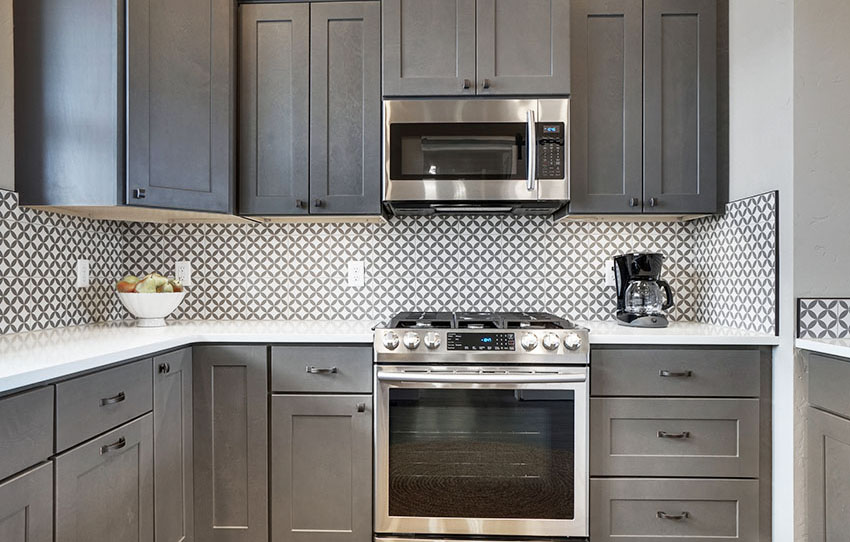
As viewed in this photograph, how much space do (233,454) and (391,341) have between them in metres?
0.76

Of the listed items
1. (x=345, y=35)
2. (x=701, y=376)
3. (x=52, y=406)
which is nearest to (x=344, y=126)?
(x=345, y=35)

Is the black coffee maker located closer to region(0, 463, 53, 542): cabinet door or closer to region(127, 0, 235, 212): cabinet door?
region(127, 0, 235, 212): cabinet door

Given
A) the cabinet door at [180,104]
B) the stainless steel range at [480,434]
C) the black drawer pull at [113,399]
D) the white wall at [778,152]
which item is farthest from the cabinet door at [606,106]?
the black drawer pull at [113,399]

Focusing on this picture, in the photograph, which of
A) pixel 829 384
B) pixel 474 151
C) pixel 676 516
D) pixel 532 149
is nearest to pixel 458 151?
pixel 474 151

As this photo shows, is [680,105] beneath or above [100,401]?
above

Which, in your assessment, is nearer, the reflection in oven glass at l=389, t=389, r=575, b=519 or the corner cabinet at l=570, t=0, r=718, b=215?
the reflection in oven glass at l=389, t=389, r=575, b=519

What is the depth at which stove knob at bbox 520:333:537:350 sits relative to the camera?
1951 mm

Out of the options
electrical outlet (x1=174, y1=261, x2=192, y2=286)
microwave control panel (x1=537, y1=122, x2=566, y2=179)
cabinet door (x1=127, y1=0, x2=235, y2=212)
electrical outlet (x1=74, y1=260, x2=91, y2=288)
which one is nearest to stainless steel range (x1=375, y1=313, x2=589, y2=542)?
microwave control panel (x1=537, y1=122, x2=566, y2=179)

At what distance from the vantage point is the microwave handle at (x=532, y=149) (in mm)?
2162

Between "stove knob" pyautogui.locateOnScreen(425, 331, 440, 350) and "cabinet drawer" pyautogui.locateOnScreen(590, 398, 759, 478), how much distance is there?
25.1 inches

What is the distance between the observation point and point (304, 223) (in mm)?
2600

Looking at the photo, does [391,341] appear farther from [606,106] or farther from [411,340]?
[606,106]

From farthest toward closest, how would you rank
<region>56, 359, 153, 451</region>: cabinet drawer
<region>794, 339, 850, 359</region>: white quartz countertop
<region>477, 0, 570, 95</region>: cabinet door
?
<region>477, 0, 570, 95</region>: cabinet door
<region>794, 339, 850, 359</region>: white quartz countertop
<region>56, 359, 153, 451</region>: cabinet drawer

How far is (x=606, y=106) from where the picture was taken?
223 cm
